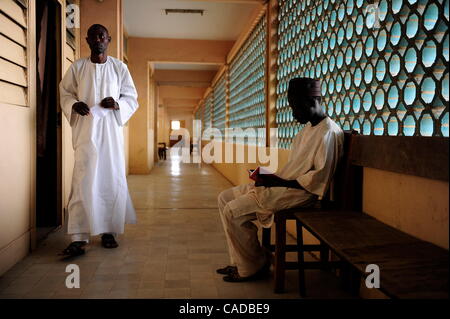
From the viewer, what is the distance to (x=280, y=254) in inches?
93.9

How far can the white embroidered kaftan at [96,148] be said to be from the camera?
318cm

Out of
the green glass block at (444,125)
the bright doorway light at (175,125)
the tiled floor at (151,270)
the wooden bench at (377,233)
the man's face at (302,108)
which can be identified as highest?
the bright doorway light at (175,125)

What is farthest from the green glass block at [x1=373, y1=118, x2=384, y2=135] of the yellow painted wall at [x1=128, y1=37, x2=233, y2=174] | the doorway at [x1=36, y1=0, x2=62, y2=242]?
the yellow painted wall at [x1=128, y1=37, x2=233, y2=174]

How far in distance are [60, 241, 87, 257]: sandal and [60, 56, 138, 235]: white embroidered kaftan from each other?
0.09 metres

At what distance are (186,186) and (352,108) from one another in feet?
16.5

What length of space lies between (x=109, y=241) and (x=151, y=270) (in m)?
0.71

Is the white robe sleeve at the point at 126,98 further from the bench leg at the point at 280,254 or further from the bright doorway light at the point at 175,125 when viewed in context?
the bright doorway light at the point at 175,125

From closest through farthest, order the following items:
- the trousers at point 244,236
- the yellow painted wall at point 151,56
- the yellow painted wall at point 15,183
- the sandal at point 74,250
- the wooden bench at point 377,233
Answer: the wooden bench at point 377,233
the trousers at point 244,236
the yellow painted wall at point 15,183
the sandal at point 74,250
the yellow painted wall at point 151,56

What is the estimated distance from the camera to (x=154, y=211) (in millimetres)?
4957

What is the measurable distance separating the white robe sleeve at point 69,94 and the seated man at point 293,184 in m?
1.44

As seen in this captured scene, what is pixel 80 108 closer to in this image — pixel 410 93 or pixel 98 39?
pixel 98 39

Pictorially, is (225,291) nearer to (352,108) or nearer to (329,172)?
(329,172)

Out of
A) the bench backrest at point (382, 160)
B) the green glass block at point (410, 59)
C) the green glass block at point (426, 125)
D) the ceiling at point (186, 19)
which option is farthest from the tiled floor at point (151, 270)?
the ceiling at point (186, 19)
